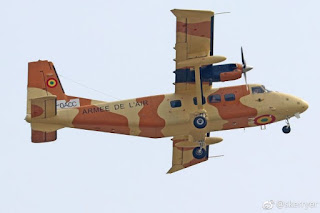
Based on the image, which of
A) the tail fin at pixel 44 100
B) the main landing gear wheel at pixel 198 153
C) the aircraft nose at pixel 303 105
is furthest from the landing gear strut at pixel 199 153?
the tail fin at pixel 44 100

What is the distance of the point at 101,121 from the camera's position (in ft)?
132

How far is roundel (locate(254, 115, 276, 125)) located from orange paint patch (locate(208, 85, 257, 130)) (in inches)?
14.6

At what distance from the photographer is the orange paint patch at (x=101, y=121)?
40.2 meters

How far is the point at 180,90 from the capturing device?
40.2 meters

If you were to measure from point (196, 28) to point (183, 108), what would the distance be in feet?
13.2

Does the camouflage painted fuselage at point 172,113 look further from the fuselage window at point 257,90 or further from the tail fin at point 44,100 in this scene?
the tail fin at point 44,100

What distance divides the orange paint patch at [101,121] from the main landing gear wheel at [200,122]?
342 cm

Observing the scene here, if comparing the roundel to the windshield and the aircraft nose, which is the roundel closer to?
the windshield

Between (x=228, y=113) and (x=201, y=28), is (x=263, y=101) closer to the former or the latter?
(x=228, y=113)

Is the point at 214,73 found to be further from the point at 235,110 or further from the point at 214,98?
the point at 235,110

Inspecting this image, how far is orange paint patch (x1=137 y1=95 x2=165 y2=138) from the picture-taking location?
40375mm

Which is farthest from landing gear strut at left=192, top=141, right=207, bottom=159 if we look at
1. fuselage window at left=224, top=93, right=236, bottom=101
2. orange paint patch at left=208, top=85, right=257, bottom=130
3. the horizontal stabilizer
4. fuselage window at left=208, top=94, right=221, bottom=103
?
the horizontal stabilizer

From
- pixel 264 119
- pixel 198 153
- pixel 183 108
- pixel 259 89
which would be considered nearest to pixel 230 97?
pixel 259 89

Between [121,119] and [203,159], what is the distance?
6.02m
